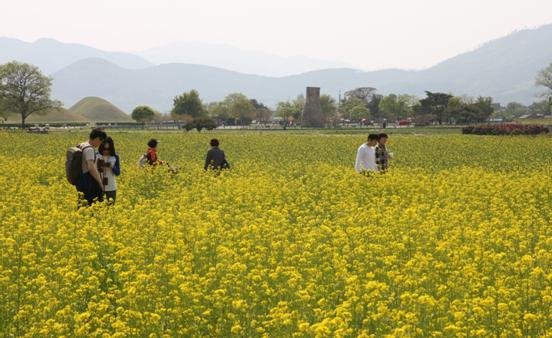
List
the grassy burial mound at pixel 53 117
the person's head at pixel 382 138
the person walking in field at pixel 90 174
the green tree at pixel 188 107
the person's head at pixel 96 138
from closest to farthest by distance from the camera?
the person's head at pixel 96 138 → the person walking in field at pixel 90 174 → the person's head at pixel 382 138 → the green tree at pixel 188 107 → the grassy burial mound at pixel 53 117

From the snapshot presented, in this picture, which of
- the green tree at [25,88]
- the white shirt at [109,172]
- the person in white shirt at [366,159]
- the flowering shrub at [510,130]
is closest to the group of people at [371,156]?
the person in white shirt at [366,159]

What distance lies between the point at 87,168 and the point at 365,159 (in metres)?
7.80

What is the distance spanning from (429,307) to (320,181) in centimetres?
1411

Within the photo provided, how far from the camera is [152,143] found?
19.6 meters

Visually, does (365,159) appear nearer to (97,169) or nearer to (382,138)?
(382,138)

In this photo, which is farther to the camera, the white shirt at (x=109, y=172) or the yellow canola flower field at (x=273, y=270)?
the white shirt at (x=109, y=172)

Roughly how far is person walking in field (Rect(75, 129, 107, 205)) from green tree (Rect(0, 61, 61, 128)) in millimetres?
107799

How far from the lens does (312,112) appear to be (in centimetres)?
11788

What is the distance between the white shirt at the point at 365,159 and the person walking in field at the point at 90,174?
712 cm

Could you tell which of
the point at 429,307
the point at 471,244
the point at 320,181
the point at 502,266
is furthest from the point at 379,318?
the point at 320,181

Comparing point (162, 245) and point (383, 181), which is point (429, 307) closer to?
point (162, 245)

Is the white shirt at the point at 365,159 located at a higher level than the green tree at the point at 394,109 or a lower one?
lower

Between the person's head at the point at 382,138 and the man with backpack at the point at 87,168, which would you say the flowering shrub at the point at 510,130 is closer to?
the person's head at the point at 382,138

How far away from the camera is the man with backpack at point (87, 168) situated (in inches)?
529
